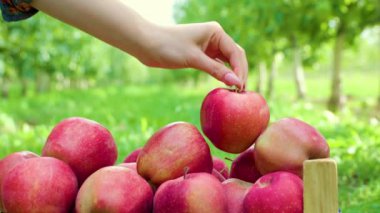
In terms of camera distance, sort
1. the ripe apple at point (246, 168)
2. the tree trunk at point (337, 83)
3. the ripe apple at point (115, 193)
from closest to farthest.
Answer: the ripe apple at point (115, 193) < the ripe apple at point (246, 168) < the tree trunk at point (337, 83)

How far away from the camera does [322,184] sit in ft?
4.15

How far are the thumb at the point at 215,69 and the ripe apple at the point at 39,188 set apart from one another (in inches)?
20.6

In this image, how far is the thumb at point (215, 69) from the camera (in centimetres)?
171

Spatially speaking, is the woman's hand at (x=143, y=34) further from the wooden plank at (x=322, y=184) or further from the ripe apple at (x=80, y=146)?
the wooden plank at (x=322, y=184)

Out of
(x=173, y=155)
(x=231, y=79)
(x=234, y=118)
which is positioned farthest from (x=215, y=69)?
(x=173, y=155)

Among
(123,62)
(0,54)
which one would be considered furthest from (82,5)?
(123,62)

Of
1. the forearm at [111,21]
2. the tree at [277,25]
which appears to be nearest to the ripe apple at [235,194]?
the forearm at [111,21]

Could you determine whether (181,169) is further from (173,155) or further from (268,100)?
(268,100)

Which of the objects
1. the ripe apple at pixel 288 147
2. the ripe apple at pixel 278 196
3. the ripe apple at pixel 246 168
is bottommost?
the ripe apple at pixel 246 168

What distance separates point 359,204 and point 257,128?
144 centimetres

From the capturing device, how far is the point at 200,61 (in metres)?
1.70

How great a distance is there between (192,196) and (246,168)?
0.34m

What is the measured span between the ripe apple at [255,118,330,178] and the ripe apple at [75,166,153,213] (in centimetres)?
35

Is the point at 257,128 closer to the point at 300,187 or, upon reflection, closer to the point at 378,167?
the point at 300,187
